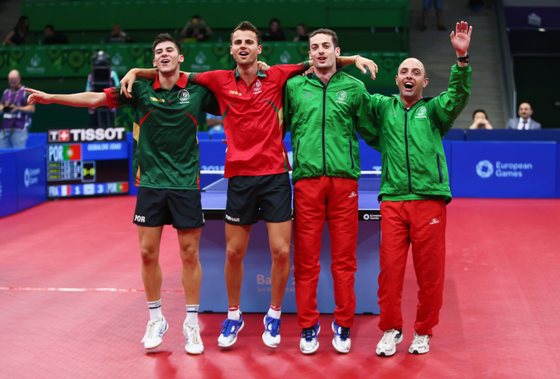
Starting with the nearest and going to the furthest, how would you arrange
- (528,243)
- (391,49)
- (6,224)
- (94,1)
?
(528,243) → (6,224) → (391,49) → (94,1)

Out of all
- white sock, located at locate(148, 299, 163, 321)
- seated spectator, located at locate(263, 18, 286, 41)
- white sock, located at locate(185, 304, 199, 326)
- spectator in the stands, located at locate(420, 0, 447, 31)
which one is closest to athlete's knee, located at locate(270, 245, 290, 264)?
white sock, located at locate(185, 304, 199, 326)

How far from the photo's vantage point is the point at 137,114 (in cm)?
605

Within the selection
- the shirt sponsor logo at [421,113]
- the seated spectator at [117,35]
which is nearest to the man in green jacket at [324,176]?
the shirt sponsor logo at [421,113]

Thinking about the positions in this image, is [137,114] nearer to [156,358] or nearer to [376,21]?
[156,358]

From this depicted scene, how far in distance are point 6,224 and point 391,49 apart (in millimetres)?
10553

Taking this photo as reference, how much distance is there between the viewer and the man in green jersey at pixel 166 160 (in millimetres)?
5914

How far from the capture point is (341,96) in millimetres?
5941

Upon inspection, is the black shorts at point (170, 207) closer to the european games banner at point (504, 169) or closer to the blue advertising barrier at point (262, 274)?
the blue advertising barrier at point (262, 274)

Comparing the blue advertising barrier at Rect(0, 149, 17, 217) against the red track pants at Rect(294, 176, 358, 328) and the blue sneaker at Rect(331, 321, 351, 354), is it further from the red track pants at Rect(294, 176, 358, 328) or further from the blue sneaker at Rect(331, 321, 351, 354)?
the blue sneaker at Rect(331, 321, 351, 354)

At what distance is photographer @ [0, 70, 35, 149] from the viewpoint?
14383mm

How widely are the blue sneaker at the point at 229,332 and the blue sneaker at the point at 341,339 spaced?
709 mm

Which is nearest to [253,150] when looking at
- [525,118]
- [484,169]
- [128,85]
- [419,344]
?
[128,85]

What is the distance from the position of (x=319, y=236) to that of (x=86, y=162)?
8228 millimetres

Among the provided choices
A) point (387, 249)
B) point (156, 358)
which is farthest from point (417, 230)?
point (156, 358)
